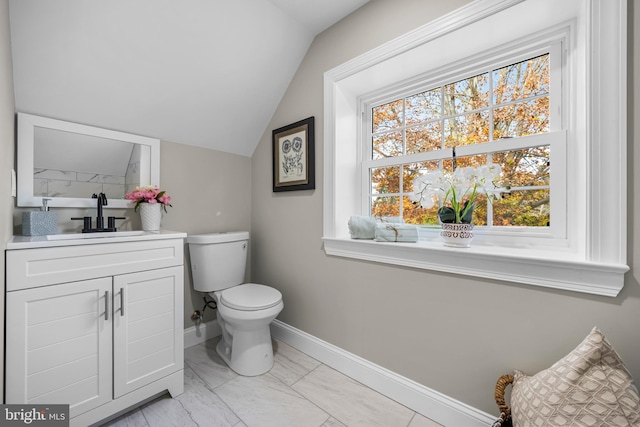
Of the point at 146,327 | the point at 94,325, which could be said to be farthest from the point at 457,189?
the point at 94,325

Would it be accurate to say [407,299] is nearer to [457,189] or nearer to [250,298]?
[457,189]

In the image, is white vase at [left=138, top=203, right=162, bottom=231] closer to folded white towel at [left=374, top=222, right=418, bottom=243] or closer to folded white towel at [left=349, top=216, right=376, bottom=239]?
folded white towel at [left=349, top=216, right=376, bottom=239]

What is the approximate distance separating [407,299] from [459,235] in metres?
0.44

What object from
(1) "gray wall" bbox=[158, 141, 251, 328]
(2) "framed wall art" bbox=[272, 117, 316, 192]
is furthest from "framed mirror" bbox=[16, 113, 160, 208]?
(2) "framed wall art" bbox=[272, 117, 316, 192]

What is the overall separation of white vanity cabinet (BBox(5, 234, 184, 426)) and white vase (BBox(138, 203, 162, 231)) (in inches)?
12.9

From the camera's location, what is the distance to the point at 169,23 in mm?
1481

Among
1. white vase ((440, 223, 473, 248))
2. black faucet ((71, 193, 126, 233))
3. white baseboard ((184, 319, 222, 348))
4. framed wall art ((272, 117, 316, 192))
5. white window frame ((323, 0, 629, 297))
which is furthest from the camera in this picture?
white baseboard ((184, 319, 222, 348))

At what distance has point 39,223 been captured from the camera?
1.37 m

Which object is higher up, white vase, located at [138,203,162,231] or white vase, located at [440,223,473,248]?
white vase, located at [138,203,162,231]

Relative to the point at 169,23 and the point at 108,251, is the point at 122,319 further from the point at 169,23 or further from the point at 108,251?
the point at 169,23

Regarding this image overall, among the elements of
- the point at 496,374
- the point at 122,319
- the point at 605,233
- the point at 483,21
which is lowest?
the point at 496,374

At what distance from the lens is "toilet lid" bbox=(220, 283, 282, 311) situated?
1.62m

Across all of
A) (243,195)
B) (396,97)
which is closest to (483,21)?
(396,97)

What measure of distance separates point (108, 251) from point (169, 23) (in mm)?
1262
